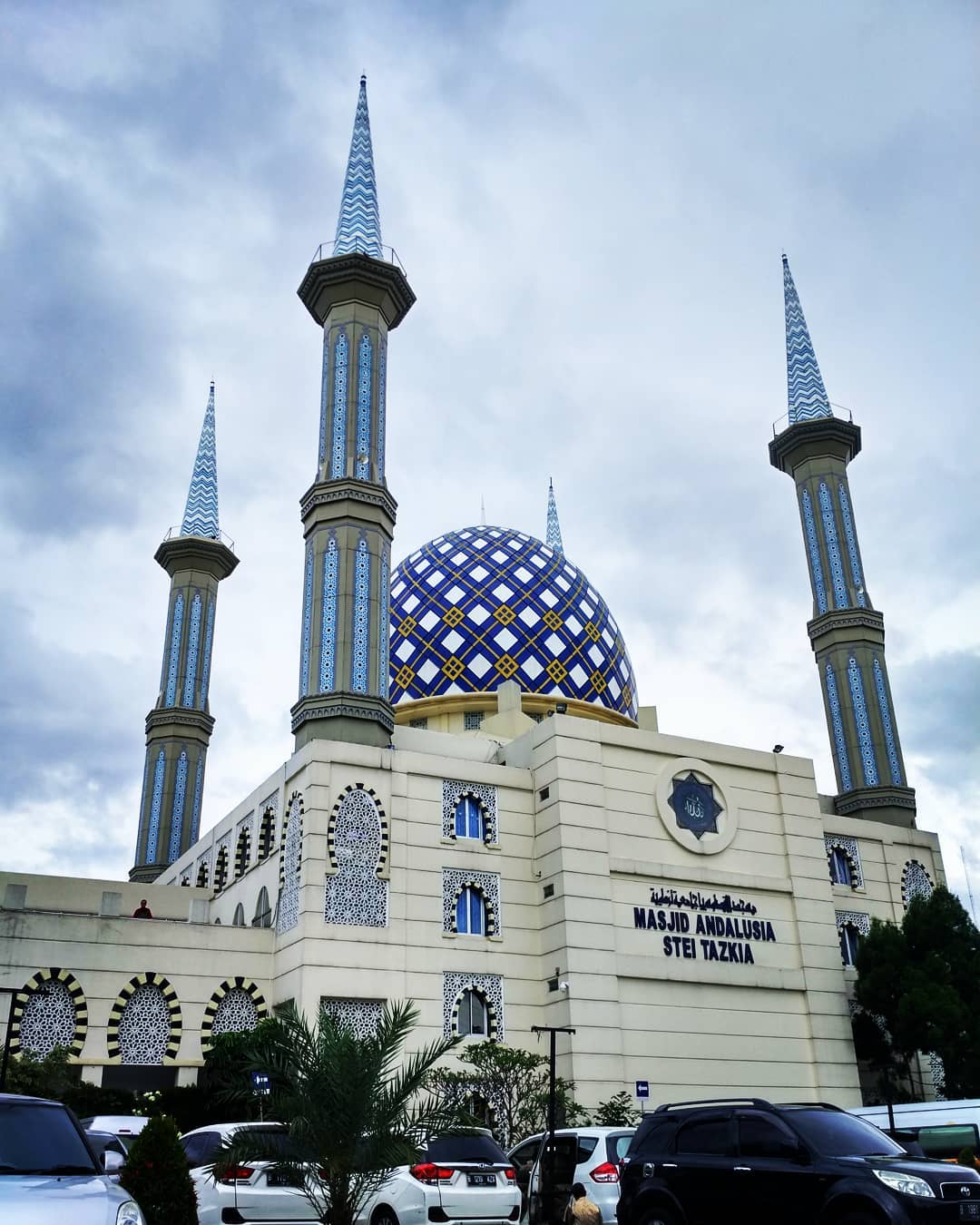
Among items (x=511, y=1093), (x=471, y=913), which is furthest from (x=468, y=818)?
(x=511, y=1093)

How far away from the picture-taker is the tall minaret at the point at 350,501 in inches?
982

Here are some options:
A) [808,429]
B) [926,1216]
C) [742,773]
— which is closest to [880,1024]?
[742,773]

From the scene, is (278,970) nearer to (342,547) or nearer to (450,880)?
(450,880)

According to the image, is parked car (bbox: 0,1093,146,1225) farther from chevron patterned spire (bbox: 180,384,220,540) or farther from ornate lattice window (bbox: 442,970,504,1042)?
chevron patterned spire (bbox: 180,384,220,540)

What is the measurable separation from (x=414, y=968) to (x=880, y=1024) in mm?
11027

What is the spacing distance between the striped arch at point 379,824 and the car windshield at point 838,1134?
1444 centimetres

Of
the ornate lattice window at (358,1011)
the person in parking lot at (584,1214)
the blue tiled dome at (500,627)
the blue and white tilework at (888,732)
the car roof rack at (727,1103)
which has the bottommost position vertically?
the person in parking lot at (584,1214)

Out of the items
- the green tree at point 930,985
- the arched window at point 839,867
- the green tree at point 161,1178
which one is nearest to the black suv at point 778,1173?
the green tree at point 161,1178

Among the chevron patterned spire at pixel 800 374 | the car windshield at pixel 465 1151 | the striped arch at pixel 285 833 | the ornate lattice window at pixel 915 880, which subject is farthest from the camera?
the chevron patterned spire at pixel 800 374

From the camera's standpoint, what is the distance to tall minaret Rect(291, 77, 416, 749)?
24953 millimetres

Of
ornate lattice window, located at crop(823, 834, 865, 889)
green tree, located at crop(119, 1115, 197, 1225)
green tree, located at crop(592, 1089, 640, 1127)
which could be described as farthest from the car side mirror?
ornate lattice window, located at crop(823, 834, 865, 889)

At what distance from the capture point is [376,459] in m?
27.6

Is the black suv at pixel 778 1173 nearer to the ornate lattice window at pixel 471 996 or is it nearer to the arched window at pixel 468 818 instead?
the ornate lattice window at pixel 471 996

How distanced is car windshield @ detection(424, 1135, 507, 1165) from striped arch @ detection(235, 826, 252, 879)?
14811mm
